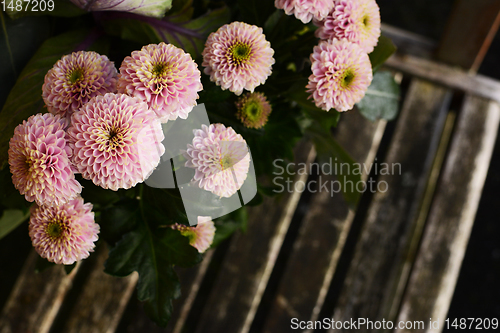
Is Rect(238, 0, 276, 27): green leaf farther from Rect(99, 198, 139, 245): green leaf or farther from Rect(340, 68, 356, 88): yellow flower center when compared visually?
Rect(99, 198, 139, 245): green leaf

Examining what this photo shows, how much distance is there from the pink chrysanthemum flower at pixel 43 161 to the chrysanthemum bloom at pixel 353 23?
1.10ft

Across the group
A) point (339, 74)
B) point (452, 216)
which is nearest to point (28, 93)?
point (339, 74)

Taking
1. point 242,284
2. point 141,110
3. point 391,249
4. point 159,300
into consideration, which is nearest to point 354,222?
point 391,249

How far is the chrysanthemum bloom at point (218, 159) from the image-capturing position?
1.23 feet

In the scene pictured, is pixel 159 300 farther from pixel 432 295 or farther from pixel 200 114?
pixel 432 295

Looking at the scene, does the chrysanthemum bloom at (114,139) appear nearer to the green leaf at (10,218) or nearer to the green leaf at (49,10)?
the green leaf at (49,10)

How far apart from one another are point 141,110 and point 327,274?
59 cm

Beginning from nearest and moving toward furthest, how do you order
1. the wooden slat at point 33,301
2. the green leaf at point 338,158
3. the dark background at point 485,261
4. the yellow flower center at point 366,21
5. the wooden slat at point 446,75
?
1. the yellow flower center at point 366,21
2. the green leaf at point 338,158
3. the wooden slat at point 33,301
4. the wooden slat at point 446,75
5. the dark background at point 485,261

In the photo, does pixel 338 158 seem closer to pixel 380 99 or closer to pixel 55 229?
pixel 380 99

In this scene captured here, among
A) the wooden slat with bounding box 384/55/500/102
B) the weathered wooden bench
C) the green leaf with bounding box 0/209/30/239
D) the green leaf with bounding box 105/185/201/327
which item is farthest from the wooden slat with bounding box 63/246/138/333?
the wooden slat with bounding box 384/55/500/102

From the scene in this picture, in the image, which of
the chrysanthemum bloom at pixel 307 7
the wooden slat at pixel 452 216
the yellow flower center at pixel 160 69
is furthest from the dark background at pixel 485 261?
the yellow flower center at pixel 160 69

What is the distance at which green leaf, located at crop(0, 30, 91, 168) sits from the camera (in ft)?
1.54

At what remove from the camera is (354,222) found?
980 mm

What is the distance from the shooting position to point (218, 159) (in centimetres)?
37
